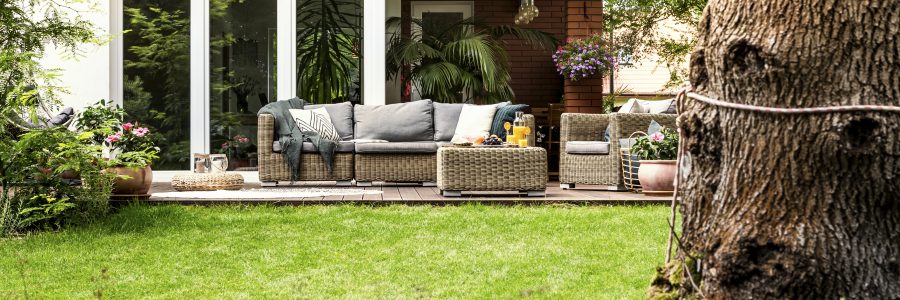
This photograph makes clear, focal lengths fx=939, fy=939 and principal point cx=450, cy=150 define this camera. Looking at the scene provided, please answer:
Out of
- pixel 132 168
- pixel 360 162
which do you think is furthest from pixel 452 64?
pixel 132 168

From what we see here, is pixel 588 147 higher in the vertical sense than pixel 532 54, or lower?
lower

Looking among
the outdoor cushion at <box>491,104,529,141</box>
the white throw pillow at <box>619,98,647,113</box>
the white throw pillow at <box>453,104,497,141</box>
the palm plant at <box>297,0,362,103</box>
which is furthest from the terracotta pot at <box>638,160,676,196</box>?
the palm plant at <box>297,0,362,103</box>

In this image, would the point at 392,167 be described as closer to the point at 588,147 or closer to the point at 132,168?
the point at 588,147

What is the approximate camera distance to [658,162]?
596 cm

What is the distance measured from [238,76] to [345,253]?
193 inches

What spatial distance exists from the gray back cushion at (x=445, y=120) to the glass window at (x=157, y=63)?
7.64 ft

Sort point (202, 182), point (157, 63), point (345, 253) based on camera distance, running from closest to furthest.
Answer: point (345, 253), point (202, 182), point (157, 63)

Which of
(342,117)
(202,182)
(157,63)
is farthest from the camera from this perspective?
(157,63)

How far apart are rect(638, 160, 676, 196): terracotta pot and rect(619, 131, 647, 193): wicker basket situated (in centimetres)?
29

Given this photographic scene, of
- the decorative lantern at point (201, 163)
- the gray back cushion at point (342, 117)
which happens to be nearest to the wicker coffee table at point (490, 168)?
the decorative lantern at point (201, 163)

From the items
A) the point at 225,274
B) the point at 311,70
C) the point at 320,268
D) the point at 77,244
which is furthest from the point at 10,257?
the point at 311,70

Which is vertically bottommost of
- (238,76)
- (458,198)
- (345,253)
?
(345,253)

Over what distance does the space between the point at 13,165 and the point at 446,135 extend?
3.73 metres

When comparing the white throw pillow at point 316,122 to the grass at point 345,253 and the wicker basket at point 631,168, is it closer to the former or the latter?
the grass at point 345,253
